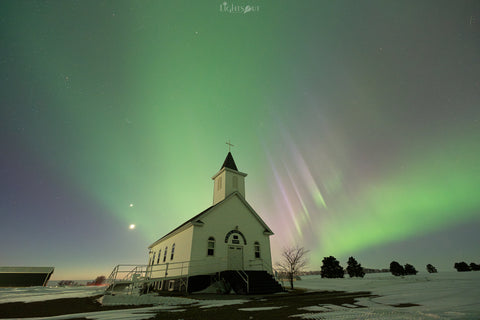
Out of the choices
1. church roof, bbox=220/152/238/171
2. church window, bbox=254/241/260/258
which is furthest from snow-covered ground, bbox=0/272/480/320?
church roof, bbox=220/152/238/171

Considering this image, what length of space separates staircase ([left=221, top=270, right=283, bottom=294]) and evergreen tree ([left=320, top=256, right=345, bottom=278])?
40.2 m

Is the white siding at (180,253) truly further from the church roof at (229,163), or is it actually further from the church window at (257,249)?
the church roof at (229,163)

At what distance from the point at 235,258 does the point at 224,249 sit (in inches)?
56.7

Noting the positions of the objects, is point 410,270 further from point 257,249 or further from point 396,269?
point 257,249

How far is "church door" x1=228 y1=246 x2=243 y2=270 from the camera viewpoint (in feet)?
60.0

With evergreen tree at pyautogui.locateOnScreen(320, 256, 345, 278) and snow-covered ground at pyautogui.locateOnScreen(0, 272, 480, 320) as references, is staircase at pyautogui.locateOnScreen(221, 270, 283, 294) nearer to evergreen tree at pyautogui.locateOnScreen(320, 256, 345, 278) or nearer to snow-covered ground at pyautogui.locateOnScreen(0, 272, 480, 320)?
snow-covered ground at pyautogui.locateOnScreen(0, 272, 480, 320)

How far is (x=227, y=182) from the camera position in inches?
910

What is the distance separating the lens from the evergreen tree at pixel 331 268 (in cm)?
4694

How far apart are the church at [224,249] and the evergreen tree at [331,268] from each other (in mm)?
36131

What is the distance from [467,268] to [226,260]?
169 ft

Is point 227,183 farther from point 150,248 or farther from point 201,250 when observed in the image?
point 150,248

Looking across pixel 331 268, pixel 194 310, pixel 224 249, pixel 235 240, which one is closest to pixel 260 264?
pixel 235 240

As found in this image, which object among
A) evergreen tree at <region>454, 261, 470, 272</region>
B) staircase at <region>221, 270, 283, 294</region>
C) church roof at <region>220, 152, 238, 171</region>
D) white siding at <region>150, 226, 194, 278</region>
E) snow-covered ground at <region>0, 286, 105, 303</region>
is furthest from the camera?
evergreen tree at <region>454, 261, 470, 272</region>

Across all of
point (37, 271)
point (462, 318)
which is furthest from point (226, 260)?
point (37, 271)
